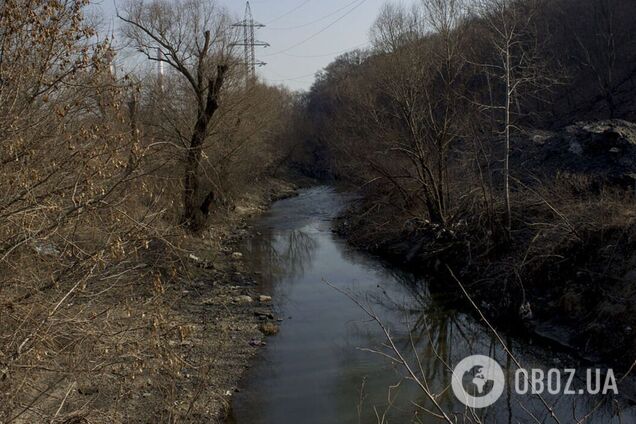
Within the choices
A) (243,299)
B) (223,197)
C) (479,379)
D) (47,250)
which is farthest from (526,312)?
(47,250)

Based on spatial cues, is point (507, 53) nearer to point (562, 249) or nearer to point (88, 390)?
point (562, 249)

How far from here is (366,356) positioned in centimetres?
876

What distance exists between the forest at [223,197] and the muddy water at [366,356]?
555mm

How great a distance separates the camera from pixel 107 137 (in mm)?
4773

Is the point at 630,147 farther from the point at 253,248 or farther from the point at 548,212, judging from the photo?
the point at 253,248

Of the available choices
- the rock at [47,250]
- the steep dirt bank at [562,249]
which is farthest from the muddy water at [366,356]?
the rock at [47,250]

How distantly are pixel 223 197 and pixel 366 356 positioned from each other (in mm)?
5379

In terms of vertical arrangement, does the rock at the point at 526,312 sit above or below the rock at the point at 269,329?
below

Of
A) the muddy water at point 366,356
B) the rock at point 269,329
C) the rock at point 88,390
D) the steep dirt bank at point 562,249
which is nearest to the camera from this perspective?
the rock at point 88,390

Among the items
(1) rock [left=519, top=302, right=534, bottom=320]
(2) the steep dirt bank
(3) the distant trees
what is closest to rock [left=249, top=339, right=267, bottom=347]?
(2) the steep dirt bank

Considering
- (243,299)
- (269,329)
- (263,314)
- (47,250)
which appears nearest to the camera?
(47,250)

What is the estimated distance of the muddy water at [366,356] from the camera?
22.9ft

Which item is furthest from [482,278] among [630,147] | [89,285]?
[89,285]

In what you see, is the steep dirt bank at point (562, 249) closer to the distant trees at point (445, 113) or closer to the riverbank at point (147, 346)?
the distant trees at point (445, 113)
